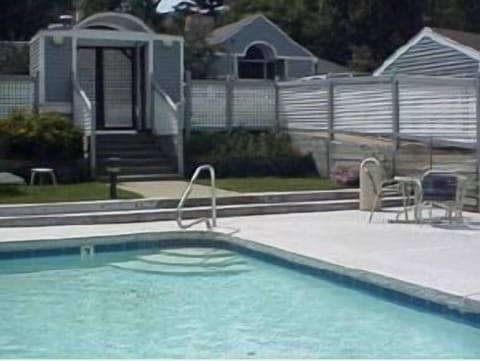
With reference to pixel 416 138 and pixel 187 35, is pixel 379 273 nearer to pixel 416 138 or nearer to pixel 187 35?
pixel 416 138

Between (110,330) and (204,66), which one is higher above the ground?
(204,66)

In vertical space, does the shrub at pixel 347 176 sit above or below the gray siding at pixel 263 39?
below

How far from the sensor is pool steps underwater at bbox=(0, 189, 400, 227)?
12395mm

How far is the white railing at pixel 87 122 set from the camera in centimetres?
1717

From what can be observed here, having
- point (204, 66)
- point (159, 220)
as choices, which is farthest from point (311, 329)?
point (204, 66)

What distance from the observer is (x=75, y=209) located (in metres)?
12.8

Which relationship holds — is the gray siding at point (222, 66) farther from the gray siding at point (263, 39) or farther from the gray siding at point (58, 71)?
the gray siding at point (58, 71)

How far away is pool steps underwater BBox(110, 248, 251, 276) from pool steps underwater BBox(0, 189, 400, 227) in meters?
1.88

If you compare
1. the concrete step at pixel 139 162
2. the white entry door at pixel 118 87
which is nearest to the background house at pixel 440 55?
the white entry door at pixel 118 87

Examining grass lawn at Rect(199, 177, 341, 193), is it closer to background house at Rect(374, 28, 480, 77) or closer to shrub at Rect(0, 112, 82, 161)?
shrub at Rect(0, 112, 82, 161)

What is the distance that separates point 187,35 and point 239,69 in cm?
367

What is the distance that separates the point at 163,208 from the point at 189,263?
3082mm

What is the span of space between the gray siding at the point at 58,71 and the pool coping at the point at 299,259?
8782 mm

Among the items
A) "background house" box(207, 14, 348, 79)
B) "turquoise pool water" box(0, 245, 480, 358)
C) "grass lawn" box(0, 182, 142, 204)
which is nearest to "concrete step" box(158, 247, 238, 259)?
"turquoise pool water" box(0, 245, 480, 358)
